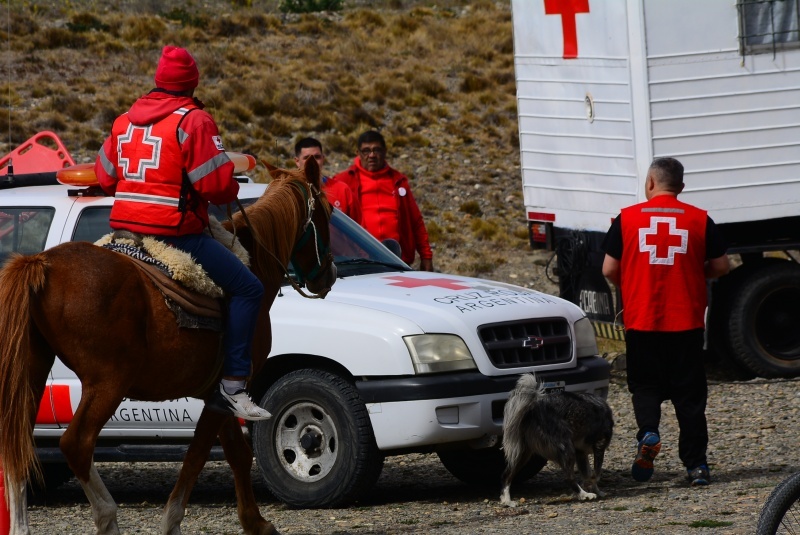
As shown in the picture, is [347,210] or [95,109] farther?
[95,109]

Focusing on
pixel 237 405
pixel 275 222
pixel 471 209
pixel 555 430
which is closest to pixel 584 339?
pixel 555 430

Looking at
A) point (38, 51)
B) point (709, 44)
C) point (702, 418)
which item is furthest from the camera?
point (38, 51)

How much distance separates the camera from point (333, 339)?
25.3 ft

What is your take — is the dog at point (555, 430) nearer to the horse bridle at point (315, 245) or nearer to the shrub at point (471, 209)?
the horse bridle at point (315, 245)

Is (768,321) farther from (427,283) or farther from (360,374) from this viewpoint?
(360,374)

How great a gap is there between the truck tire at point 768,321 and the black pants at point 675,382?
13.5 feet

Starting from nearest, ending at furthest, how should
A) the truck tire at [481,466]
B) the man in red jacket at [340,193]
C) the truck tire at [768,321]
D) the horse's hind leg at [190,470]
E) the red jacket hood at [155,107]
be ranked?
the red jacket hood at [155,107], the horse's hind leg at [190,470], the truck tire at [481,466], the man in red jacket at [340,193], the truck tire at [768,321]

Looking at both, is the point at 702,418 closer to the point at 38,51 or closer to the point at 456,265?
the point at 456,265

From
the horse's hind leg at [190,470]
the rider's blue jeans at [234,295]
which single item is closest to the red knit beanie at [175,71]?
the rider's blue jeans at [234,295]

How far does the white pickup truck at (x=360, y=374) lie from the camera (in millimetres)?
7547

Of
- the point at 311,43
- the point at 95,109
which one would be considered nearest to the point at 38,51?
the point at 95,109

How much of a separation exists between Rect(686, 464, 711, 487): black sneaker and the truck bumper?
4.57ft

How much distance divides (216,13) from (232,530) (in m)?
30.9

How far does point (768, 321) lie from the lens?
41.2ft
